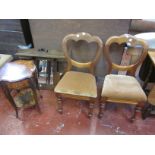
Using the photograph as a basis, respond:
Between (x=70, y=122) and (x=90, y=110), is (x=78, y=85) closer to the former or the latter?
(x=90, y=110)

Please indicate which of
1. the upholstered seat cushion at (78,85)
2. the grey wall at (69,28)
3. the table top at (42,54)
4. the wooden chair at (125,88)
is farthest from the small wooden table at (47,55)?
the wooden chair at (125,88)

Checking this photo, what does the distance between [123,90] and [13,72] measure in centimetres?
109

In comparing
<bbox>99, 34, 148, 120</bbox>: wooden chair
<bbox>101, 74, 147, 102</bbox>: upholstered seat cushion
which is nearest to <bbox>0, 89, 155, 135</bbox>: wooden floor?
<bbox>99, 34, 148, 120</bbox>: wooden chair

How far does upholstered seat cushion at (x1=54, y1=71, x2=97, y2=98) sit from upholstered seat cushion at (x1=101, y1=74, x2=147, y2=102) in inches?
5.0

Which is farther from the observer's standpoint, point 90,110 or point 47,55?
point 47,55

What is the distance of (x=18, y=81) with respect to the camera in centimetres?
138

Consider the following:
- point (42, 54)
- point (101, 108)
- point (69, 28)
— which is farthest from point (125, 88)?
point (42, 54)

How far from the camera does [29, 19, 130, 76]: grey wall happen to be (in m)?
1.62

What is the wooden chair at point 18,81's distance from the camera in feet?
4.56

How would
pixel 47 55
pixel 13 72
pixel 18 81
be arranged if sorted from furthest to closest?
pixel 47 55 → pixel 13 72 → pixel 18 81

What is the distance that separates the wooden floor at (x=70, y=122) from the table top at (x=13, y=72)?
545mm
